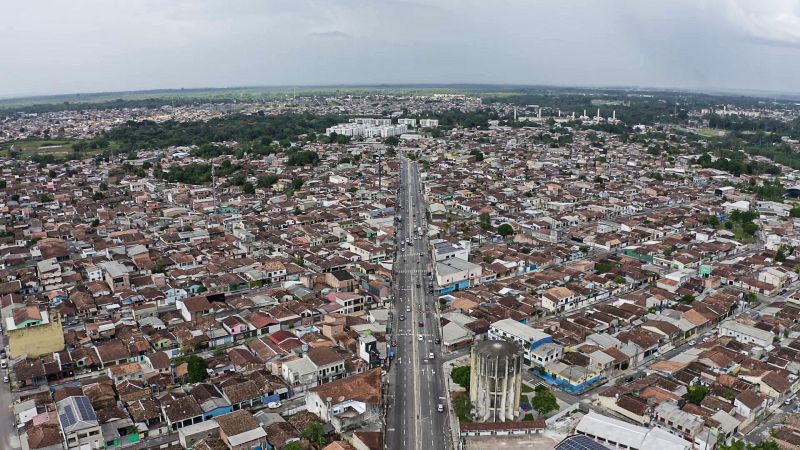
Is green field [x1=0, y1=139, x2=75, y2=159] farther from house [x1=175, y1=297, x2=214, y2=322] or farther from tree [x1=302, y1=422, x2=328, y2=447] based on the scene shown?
tree [x1=302, y1=422, x2=328, y2=447]

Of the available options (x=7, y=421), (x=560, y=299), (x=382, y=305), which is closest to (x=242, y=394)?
(x=7, y=421)

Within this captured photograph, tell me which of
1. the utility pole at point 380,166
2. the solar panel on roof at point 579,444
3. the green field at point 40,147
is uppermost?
the green field at point 40,147

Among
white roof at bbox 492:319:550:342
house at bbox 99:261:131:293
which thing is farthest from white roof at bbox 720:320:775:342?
house at bbox 99:261:131:293

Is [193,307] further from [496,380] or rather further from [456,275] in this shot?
[496,380]

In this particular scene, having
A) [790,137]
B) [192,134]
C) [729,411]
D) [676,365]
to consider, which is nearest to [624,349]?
[676,365]

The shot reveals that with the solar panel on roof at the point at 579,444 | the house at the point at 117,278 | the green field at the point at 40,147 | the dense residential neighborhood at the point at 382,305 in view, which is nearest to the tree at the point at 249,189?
the dense residential neighborhood at the point at 382,305

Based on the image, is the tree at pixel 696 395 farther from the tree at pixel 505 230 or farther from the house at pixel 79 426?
the tree at pixel 505 230
